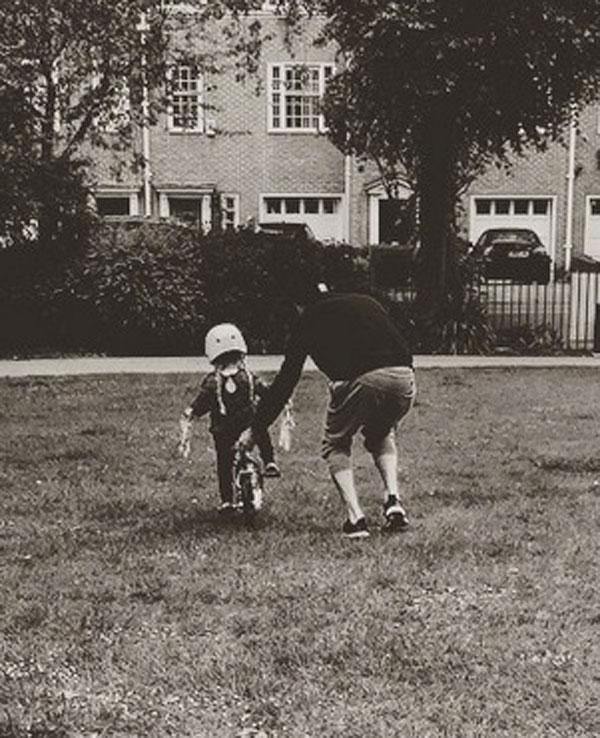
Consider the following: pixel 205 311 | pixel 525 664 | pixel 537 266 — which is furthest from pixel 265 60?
pixel 525 664

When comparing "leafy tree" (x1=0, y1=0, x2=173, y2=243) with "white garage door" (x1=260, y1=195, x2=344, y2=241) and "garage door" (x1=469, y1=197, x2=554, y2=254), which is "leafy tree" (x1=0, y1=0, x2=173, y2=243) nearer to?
"white garage door" (x1=260, y1=195, x2=344, y2=241)

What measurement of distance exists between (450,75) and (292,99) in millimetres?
20570

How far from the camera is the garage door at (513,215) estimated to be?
39875mm

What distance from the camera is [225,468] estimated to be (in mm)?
8211

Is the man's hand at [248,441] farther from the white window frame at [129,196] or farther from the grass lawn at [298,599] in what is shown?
the white window frame at [129,196]

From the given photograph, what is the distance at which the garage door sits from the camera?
3988 centimetres

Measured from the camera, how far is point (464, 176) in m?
29.1

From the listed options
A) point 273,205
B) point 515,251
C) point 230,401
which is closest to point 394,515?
point 230,401

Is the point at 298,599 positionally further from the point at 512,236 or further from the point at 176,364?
the point at 512,236

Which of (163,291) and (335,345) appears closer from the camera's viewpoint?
(335,345)

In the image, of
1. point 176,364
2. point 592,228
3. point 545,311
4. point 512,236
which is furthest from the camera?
point 592,228

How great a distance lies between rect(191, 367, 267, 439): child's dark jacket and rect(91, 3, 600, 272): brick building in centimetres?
2992

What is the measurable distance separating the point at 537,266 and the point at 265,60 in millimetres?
10687

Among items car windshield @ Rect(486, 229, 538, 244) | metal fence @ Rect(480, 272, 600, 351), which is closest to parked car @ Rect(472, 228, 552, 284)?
car windshield @ Rect(486, 229, 538, 244)
